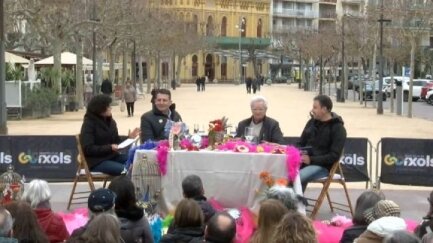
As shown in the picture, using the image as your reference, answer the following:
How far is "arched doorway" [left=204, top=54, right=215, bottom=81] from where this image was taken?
4678 inches

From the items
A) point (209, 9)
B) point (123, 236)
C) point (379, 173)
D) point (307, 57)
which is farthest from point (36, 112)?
point (209, 9)

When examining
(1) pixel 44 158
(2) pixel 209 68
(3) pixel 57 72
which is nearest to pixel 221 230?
(1) pixel 44 158

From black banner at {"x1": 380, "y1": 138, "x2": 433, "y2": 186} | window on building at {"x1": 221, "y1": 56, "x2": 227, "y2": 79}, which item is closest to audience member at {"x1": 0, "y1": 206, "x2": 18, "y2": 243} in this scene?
black banner at {"x1": 380, "y1": 138, "x2": 433, "y2": 186}

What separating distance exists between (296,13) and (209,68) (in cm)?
1993

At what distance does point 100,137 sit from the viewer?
984 cm

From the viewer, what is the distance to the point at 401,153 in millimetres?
11586

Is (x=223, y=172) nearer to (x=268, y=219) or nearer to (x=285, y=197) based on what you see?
(x=285, y=197)

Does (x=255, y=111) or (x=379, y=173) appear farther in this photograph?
(x=379, y=173)

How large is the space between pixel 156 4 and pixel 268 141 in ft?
190

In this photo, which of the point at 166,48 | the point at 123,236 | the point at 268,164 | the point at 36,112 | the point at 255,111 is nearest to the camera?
the point at 123,236

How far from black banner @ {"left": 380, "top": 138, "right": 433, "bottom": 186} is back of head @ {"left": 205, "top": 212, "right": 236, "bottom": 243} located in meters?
6.69

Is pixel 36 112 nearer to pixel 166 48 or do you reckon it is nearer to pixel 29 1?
pixel 29 1

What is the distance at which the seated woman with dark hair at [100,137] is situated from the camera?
32.0ft

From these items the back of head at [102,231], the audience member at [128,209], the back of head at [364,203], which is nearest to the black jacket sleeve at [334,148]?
the back of head at [364,203]
